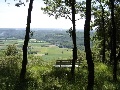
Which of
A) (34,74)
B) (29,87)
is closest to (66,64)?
(34,74)

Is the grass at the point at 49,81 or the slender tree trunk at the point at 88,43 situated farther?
the grass at the point at 49,81

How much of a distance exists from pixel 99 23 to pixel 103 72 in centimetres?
2068

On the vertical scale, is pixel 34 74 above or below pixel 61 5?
below

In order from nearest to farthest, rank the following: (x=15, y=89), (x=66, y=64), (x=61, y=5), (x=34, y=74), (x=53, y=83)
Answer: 1. (x=15, y=89)
2. (x=53, y=83)
3. (x=34, y=74)
4. (x=61, y=5)
5. (x=66, y=64)

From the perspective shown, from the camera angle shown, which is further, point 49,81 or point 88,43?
point 49,81

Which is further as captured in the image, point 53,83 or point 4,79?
point 4,79

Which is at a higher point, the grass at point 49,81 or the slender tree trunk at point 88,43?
the slender tree trunk at point 88,43

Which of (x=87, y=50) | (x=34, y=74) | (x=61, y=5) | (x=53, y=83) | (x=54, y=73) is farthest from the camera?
(x=61, y=5)

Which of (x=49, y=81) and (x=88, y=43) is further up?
(x=88, y=43)

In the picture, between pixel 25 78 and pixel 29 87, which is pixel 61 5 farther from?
pixel 29 87

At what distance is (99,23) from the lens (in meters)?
45.2

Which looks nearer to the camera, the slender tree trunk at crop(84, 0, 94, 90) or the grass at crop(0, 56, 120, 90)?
the slender tree trunk at crop(84, 0, 94, 90)

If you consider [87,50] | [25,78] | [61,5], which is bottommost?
[25,78]

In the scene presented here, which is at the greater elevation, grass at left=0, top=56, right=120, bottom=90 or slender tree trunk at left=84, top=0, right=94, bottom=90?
slender tree trunk at left=84, top=0, right=94, bottom=90
